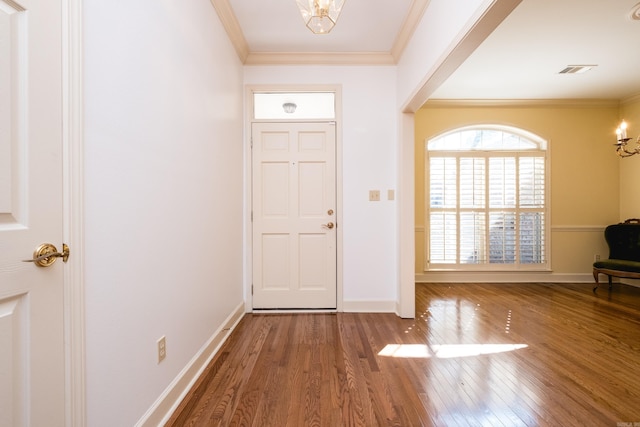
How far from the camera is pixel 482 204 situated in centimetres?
458

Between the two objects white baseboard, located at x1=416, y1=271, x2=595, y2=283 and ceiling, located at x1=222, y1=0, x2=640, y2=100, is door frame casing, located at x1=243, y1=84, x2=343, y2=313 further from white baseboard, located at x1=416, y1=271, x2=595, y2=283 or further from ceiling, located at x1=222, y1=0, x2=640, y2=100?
white baseboard, located at x1=416, y1=271, x2=595, y2=283

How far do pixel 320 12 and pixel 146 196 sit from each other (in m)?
1.29

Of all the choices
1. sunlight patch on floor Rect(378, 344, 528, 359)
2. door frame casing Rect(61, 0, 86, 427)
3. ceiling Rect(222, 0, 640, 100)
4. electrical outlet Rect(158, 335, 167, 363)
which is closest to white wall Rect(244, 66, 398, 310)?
ceiling Rect(222, 0, 640, 100)

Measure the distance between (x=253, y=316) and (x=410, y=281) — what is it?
171 cm

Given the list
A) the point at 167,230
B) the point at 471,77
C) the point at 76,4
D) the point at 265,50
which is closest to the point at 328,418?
the point at 167,230

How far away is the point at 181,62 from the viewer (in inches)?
69.4

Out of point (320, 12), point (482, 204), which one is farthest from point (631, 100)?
point (320, 12)

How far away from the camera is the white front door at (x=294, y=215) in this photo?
3.23m

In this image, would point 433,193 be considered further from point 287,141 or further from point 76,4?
point 76,4

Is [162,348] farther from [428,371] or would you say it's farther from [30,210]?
[428,371]

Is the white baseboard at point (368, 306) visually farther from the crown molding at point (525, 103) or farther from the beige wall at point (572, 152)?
the crown molding at point (525, 103)

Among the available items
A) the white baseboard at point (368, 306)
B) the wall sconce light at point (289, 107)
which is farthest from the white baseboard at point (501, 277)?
the wall sconce light at point (289, 107)

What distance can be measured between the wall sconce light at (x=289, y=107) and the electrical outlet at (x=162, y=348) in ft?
8.42

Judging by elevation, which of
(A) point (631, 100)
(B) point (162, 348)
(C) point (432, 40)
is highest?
(A) point (631, 100)
